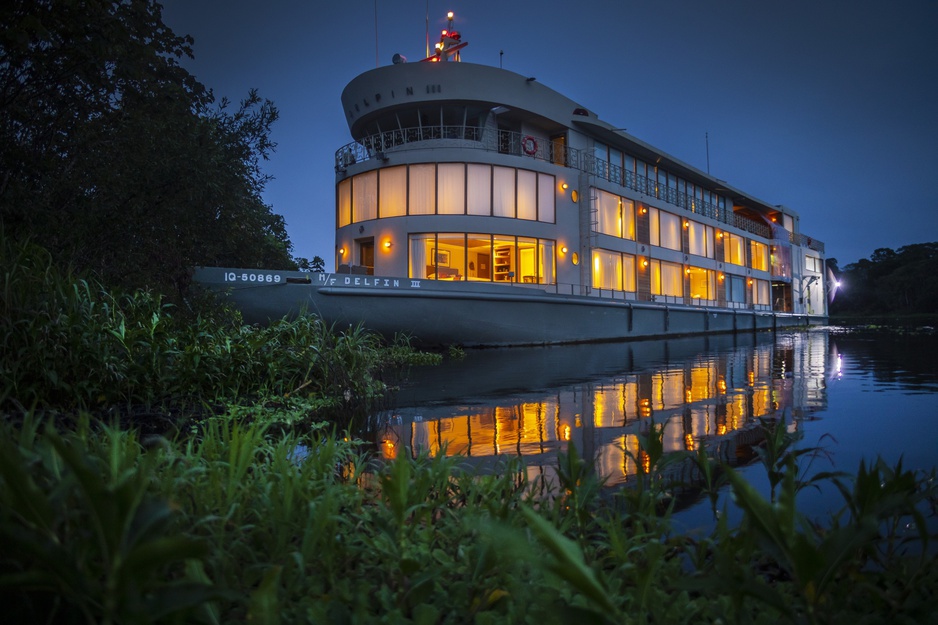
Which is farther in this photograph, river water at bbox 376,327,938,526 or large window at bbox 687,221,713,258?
large window at bbox 687,221,713,258

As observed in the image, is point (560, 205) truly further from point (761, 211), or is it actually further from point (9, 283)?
point (761, 211)

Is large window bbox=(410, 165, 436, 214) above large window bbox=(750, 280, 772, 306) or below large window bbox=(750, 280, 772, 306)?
above

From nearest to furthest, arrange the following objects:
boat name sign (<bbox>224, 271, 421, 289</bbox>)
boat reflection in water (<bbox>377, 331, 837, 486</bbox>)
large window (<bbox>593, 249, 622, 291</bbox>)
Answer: boat reflection in water (<bbox>377, 331, 837, 486</bbox>) → boat name sign (<bbox>224, 271, 421, 289</bbox>) → large window (<bbox>593, 249, 622, 291</bbox>)

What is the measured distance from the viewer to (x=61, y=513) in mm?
1081

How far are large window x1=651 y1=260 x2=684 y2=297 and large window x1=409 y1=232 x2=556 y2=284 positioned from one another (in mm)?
7796

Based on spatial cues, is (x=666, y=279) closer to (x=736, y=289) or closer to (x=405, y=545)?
(x=736, y=289)

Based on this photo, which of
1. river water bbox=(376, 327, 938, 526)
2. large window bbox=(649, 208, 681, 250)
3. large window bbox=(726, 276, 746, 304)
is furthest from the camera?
large window bbox=(726, 276, 746, 304)

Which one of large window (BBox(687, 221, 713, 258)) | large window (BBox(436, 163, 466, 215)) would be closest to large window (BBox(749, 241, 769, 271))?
large window (BBox(687, 221, 713, 258))

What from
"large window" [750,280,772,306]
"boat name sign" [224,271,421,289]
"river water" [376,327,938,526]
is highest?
"large window" [750,280,772,306]

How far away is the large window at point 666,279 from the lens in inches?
984

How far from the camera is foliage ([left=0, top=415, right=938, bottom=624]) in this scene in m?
0.88

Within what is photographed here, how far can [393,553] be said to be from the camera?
1651 mm

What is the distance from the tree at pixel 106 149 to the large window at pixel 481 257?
1023 centimetres

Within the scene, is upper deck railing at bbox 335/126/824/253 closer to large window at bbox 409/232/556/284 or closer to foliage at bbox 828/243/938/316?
large window at bbox 409/232/556/284
